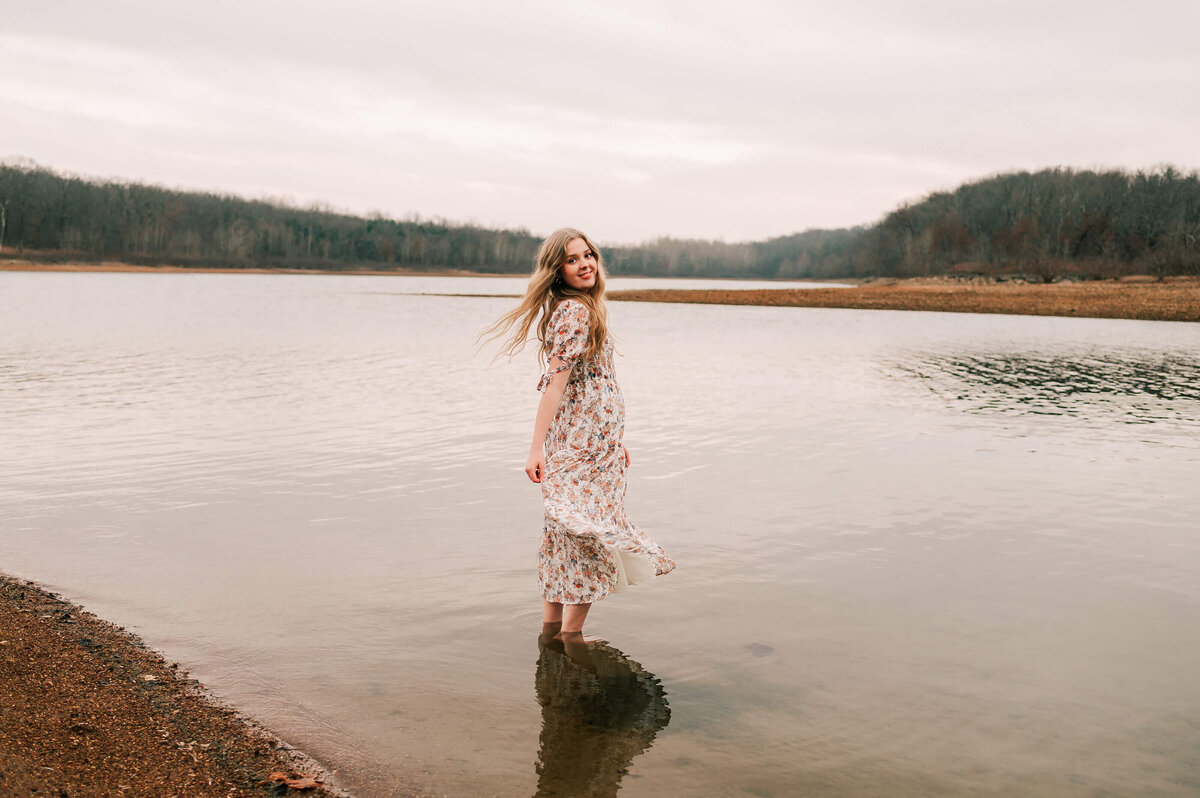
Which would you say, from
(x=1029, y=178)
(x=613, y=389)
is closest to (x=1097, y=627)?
(x=613, y=389)

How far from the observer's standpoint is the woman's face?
4.77m

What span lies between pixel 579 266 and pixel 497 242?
7423 inches

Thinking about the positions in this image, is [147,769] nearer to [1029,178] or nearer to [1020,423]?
[1020,423]

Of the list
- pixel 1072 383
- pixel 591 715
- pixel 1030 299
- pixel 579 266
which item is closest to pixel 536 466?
pixel 579 266

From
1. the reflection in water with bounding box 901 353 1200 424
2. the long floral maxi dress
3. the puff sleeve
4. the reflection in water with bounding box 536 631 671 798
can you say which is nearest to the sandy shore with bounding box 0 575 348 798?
the reflection in water with bounding box 536 631 671 798

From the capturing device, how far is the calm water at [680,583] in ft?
13.7

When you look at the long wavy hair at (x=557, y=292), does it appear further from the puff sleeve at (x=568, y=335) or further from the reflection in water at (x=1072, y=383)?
the reflection in water at (x=1072, y=383)

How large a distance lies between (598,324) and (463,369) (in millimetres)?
16363

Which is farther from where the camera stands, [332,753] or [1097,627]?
[1097,627]

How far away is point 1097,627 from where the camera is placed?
575 centimetres

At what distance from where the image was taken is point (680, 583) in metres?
6.54

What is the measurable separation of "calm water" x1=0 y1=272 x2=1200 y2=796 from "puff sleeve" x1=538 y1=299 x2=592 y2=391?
1.67m

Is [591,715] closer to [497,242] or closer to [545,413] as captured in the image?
[545,413]

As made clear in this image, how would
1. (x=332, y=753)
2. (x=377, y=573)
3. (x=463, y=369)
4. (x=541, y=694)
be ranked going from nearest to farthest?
(x=332, y=753)
(x=541, y=694)
(x=377, y=573)
(x=463, y=369)
